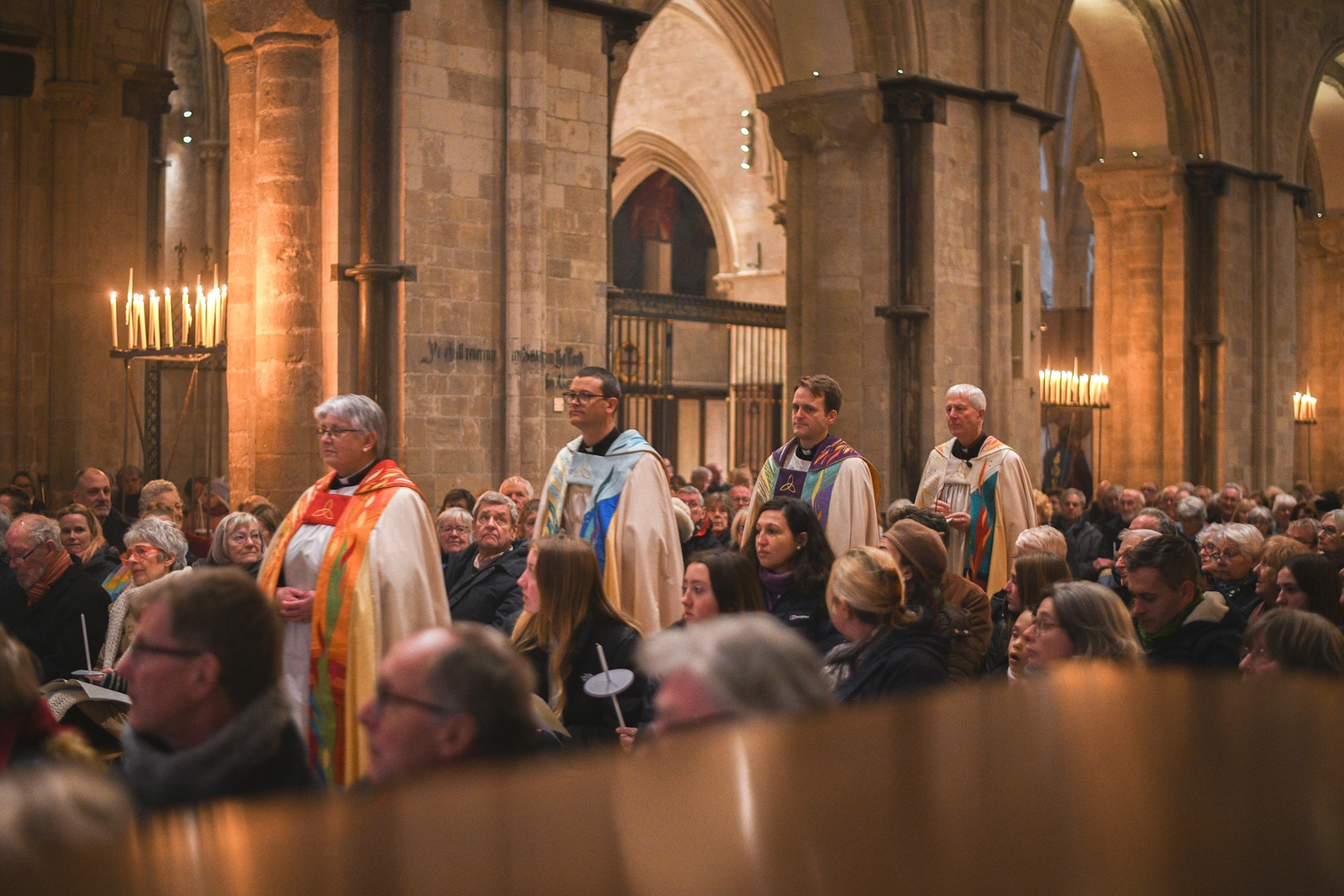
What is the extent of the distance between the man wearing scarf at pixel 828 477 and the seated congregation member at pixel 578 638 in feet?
6.04

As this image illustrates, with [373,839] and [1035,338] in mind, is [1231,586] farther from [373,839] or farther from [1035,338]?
[1035,338]

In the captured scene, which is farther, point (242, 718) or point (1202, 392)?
point (1202, 392)

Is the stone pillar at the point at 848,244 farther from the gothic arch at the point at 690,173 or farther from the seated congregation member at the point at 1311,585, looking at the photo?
the gothic arch at the point at 690,173

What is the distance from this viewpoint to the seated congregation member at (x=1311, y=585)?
5035mm

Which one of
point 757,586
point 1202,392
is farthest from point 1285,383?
point 757,586

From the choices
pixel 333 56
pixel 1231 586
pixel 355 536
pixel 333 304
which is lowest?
pixel 1231 586

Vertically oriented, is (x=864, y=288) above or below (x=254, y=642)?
above

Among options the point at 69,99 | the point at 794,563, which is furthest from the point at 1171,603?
the point at 69,99

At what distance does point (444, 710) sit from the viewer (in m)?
2.23

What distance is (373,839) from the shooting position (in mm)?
957

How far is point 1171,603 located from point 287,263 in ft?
23.2

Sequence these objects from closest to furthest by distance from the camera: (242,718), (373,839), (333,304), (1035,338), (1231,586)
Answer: (373,839) → (242,718) → (1231,586) → (333,304) → (1035,338)

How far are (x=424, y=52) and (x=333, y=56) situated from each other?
0.63 metres

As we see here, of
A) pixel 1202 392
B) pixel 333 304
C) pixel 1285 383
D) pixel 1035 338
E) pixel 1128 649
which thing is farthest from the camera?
pixel 1285 383
